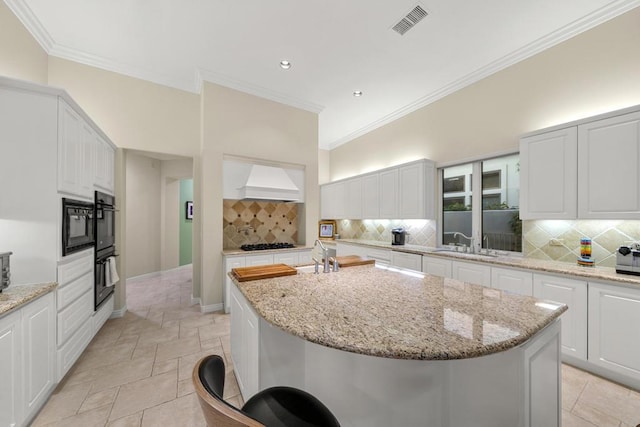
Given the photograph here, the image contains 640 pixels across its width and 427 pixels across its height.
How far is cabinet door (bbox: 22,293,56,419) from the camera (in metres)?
1.57

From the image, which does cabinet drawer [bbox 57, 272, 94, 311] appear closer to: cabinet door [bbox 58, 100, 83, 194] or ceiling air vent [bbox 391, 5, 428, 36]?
cabinet door [bbox 58, 100, 83, 194]

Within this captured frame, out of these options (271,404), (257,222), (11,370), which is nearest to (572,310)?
(271,404)

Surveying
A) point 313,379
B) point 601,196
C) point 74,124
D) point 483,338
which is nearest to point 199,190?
point 74,124

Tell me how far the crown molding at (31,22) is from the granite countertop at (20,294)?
2.52 m

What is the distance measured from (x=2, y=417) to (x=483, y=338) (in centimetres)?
247

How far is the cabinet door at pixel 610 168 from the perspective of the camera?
2.04 metres

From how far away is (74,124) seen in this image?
7.04 ft

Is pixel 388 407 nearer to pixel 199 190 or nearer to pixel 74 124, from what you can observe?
pixel 74 124

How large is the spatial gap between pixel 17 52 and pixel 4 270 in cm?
221

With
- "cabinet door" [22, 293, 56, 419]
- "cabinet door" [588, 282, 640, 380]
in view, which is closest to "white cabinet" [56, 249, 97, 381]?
"cabinet door" [22, 293, 56, 419]

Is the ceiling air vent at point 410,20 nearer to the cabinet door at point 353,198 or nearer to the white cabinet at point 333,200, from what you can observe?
the cabinet door at point 353,198

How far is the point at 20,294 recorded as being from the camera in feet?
5.24

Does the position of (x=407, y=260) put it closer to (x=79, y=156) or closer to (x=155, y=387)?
(x=155, y=387)

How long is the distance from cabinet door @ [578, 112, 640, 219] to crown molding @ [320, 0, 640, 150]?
106 centimetres
